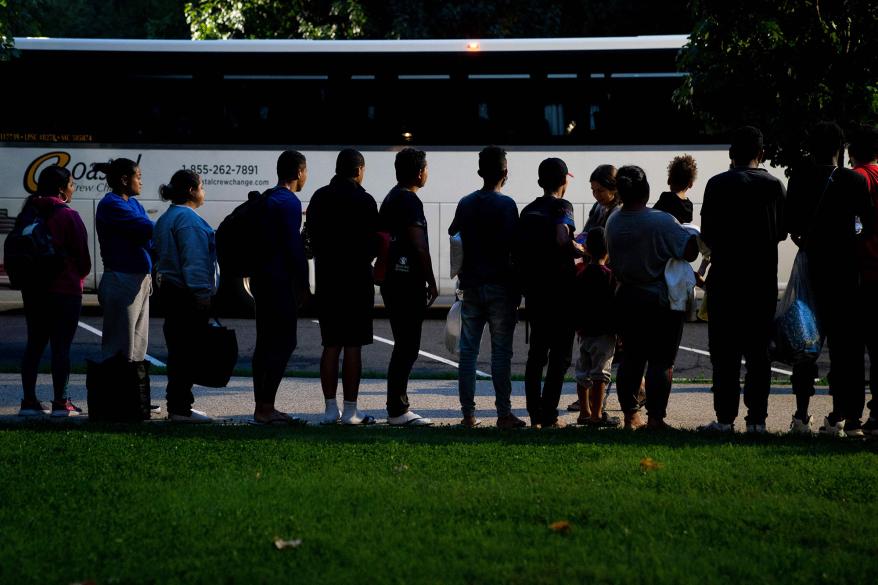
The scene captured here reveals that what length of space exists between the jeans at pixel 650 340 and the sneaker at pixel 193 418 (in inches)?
106

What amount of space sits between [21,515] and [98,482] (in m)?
0.60

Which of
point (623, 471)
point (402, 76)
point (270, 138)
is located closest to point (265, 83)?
point (270, 138)

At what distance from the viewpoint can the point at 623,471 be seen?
5.93 m

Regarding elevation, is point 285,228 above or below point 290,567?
above

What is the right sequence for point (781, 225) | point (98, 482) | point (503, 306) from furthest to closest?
point (503, 306), point (781, 225), point (98, 482)

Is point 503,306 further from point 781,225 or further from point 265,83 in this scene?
point 265,83

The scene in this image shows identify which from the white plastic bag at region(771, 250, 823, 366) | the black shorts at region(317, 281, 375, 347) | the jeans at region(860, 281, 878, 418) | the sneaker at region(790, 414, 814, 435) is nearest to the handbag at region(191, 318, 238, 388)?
the black shorts at region(317, 281, 375, 347)

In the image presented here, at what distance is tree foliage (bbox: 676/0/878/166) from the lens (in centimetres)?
1100

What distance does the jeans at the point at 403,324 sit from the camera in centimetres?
759

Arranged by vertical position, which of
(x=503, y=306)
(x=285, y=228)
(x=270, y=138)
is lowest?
(x=503, y=306)

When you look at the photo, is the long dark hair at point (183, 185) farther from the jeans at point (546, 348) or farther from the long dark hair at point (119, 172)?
the jeans at point (546, 348)

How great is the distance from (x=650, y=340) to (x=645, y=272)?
1.35 feet

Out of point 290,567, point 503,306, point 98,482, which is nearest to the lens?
point 290,567

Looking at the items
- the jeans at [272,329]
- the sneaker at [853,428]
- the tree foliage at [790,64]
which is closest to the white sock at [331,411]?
the jeans at [272,329]
